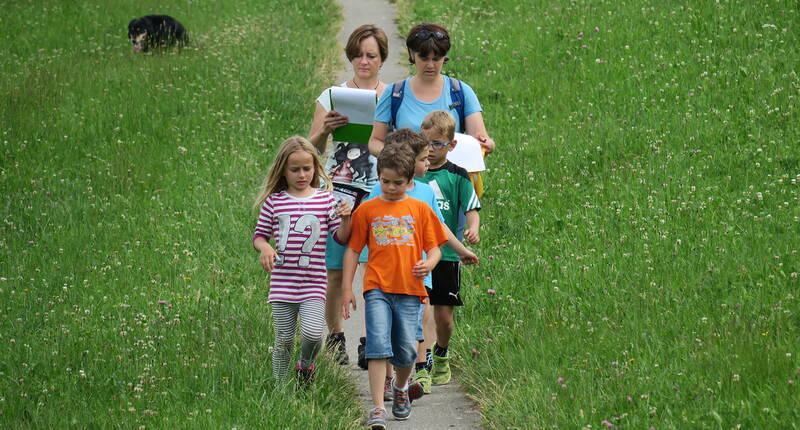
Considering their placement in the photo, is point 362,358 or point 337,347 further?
point 362,358

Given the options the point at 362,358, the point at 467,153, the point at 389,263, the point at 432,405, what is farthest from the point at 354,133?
the point at 432,405

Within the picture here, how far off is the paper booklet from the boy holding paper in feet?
2.66

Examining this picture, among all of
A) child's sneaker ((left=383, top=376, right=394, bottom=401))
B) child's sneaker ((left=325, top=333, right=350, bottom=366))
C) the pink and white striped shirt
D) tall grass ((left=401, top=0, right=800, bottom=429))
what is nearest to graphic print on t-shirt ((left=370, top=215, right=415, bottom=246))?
the pink and white striped shirt

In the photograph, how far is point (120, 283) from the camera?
343 inches

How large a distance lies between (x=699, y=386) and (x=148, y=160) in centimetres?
850

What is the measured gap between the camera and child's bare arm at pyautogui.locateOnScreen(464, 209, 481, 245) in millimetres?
6570

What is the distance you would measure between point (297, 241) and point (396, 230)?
64 centimetres

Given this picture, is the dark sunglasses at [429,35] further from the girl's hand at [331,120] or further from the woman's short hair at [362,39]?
the girl's hand at [331,120]

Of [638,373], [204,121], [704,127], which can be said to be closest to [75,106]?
[204,121]

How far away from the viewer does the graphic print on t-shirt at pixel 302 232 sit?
20.8 ft

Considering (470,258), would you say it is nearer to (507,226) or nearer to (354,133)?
(354,133)

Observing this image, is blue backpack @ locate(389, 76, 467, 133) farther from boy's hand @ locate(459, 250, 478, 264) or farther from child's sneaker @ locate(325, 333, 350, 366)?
child's sneaker @ locate(325, 333, 350, 366)

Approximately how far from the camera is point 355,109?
23.9ft

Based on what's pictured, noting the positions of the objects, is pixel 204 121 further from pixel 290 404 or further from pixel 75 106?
pixel 290 404
